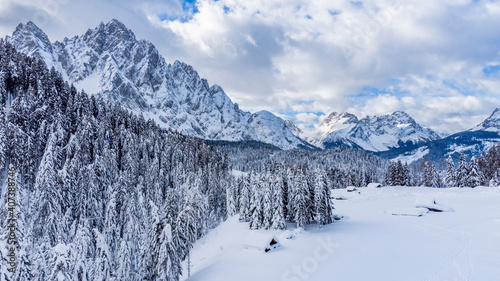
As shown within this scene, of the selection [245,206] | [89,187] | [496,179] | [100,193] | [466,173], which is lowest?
[245,206]

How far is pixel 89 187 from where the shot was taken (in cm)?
4341

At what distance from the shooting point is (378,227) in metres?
43.2

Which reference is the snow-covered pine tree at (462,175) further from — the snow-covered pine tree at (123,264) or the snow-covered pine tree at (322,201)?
the snow-covered pine tree at (123,264)

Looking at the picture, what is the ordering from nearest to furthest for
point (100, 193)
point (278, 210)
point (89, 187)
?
point (89, 187) → point (278, 210) → point (100, 193)

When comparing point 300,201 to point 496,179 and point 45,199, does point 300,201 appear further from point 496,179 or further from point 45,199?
point 496,179

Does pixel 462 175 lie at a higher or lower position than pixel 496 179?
higher

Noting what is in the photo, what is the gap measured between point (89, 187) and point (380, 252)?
153 feet

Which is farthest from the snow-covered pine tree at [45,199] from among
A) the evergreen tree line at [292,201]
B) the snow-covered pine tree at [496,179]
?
the snow-covered pine tree at [496,179]

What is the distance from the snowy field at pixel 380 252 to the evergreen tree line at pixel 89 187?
Answer: 8.14 metres

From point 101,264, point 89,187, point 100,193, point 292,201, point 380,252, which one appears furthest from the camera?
point 100,193

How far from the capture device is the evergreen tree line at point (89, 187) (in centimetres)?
2133

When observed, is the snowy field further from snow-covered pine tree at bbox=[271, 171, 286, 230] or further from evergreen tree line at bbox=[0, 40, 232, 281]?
evergreen tree line at bbox=[0, 40, 232, 281]

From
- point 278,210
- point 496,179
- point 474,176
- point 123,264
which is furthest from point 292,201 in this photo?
point 496,179

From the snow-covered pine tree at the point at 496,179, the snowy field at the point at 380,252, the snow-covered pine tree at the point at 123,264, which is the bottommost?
the snowy field at the point at 380,252
